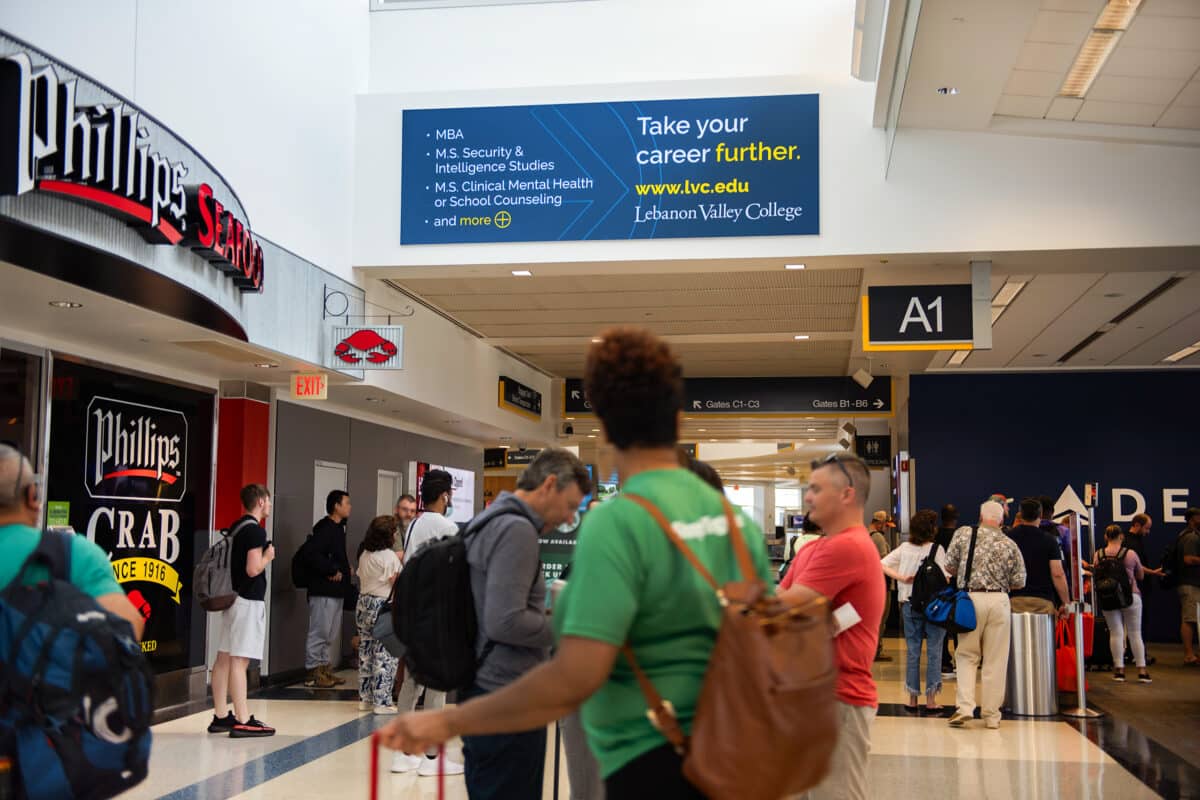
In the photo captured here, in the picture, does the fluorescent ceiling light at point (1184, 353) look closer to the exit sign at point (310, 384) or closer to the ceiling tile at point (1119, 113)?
the ceiling tile at point (1119, 113)

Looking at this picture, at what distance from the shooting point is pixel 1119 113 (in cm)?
765

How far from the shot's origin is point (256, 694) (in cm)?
919

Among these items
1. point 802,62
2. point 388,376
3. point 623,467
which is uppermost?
point 802,62

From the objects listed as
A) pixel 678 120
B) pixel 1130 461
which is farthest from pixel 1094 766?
pixel 1130 461

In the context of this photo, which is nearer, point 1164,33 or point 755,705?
point 755,705

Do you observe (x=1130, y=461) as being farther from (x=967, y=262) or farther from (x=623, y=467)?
(x=623, y=467)

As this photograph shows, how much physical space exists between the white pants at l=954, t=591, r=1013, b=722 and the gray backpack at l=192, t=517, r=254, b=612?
5.05m

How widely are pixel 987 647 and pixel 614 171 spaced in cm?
450

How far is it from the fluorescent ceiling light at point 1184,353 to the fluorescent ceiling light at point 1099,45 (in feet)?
22.9

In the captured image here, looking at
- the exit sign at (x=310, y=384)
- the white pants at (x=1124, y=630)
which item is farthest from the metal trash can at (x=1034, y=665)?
the exit sign at (x=310, y=384)

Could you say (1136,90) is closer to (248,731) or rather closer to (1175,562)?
(1175,562)

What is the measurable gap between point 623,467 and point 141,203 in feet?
14.6

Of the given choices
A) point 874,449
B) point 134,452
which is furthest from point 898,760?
point 874,449

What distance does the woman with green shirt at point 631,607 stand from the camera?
1.72 m
